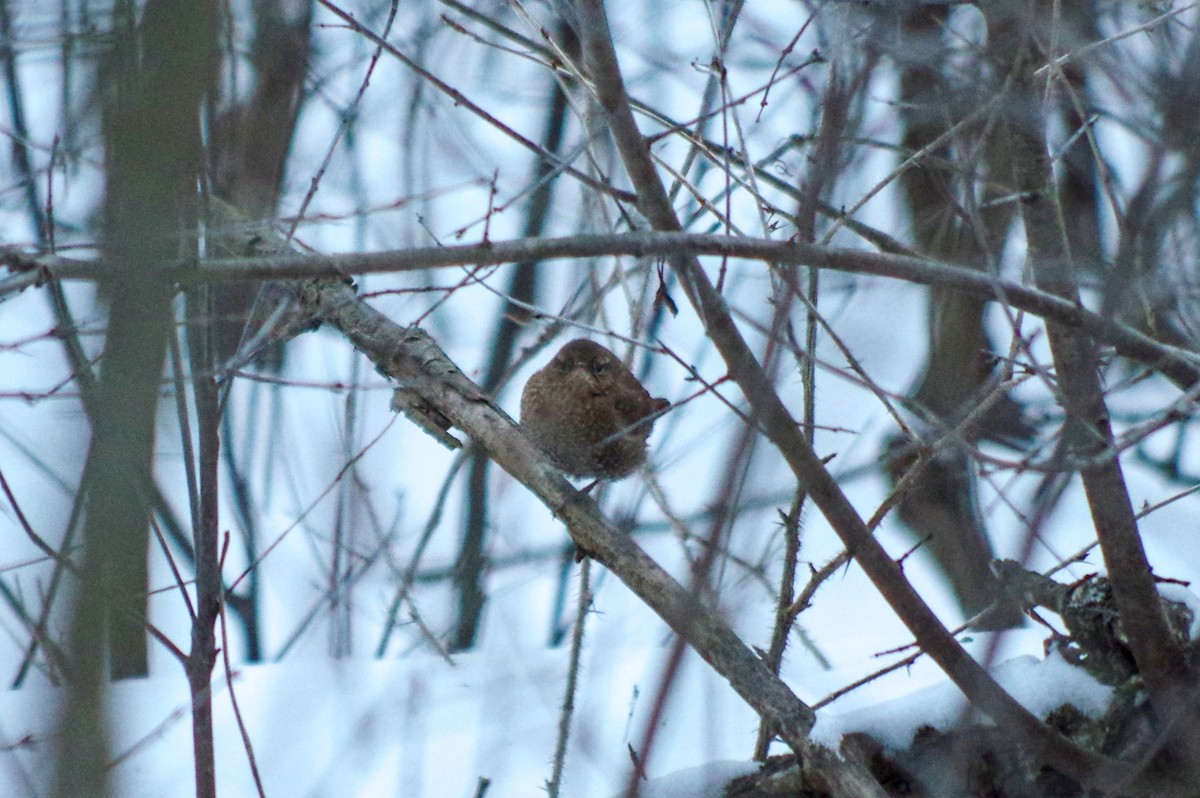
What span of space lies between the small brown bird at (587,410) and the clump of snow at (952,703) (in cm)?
125

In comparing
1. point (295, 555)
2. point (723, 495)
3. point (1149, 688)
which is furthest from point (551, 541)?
point (723, 495)

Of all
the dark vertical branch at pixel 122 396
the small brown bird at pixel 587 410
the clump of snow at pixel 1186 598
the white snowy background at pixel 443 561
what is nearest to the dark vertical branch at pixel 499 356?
the white snowy background at pixel 443 561

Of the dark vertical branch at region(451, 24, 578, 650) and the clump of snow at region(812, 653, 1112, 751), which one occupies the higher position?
the dark vertical branch at region(451, 24, 578, 650)

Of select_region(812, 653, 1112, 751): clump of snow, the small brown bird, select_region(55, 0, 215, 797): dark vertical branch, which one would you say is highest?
the small brown bird

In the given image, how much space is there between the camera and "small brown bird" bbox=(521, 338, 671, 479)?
12.9ft

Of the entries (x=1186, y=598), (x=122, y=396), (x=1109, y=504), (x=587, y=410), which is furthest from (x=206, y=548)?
(x=1186, y=598)

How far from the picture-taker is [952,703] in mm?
2934

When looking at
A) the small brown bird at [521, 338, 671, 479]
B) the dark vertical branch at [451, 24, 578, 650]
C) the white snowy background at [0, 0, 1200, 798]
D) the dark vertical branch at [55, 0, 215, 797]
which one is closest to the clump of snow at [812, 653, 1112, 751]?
the white snowy background at [0, 0, 1200, 798]

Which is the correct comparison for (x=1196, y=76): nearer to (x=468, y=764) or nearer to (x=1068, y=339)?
(x=1068, y=339)

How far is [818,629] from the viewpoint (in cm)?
444

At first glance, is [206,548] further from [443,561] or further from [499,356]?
[499,356]

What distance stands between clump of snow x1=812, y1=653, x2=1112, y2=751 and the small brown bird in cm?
125

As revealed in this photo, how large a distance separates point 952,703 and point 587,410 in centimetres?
153

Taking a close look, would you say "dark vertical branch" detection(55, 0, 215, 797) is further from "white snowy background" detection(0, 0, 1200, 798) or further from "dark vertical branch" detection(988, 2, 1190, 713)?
"dark vertical branch" detection(988, 2, 1190, 713)
